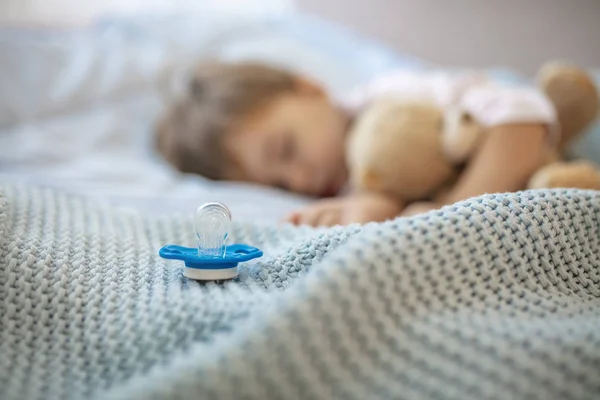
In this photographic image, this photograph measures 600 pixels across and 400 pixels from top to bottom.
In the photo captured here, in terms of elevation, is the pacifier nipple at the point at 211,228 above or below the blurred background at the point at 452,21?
below

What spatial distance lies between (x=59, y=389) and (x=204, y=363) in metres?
0.14

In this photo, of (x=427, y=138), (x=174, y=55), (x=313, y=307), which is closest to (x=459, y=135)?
(x=427, y=138)

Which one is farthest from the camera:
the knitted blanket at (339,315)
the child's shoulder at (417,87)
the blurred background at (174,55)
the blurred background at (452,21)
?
the blurred background at (452,21)

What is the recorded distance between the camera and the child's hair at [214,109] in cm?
138

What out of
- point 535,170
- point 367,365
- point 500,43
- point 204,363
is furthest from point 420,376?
point 500,43

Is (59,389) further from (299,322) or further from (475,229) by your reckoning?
(475,229)

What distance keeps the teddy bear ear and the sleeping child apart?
0.5 inches

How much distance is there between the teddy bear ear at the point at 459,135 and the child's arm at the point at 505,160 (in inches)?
0.8

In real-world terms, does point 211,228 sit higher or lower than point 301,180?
higher

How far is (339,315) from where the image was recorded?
0.44 m

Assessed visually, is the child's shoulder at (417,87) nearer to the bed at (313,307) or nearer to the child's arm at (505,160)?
the child's arm at (505,160)

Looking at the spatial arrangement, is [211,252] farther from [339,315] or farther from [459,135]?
[459,135]

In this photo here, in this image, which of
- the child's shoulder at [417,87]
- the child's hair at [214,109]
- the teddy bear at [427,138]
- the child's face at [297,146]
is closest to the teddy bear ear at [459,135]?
the teddy bear at [427,138]

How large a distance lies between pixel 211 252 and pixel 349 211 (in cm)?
43
